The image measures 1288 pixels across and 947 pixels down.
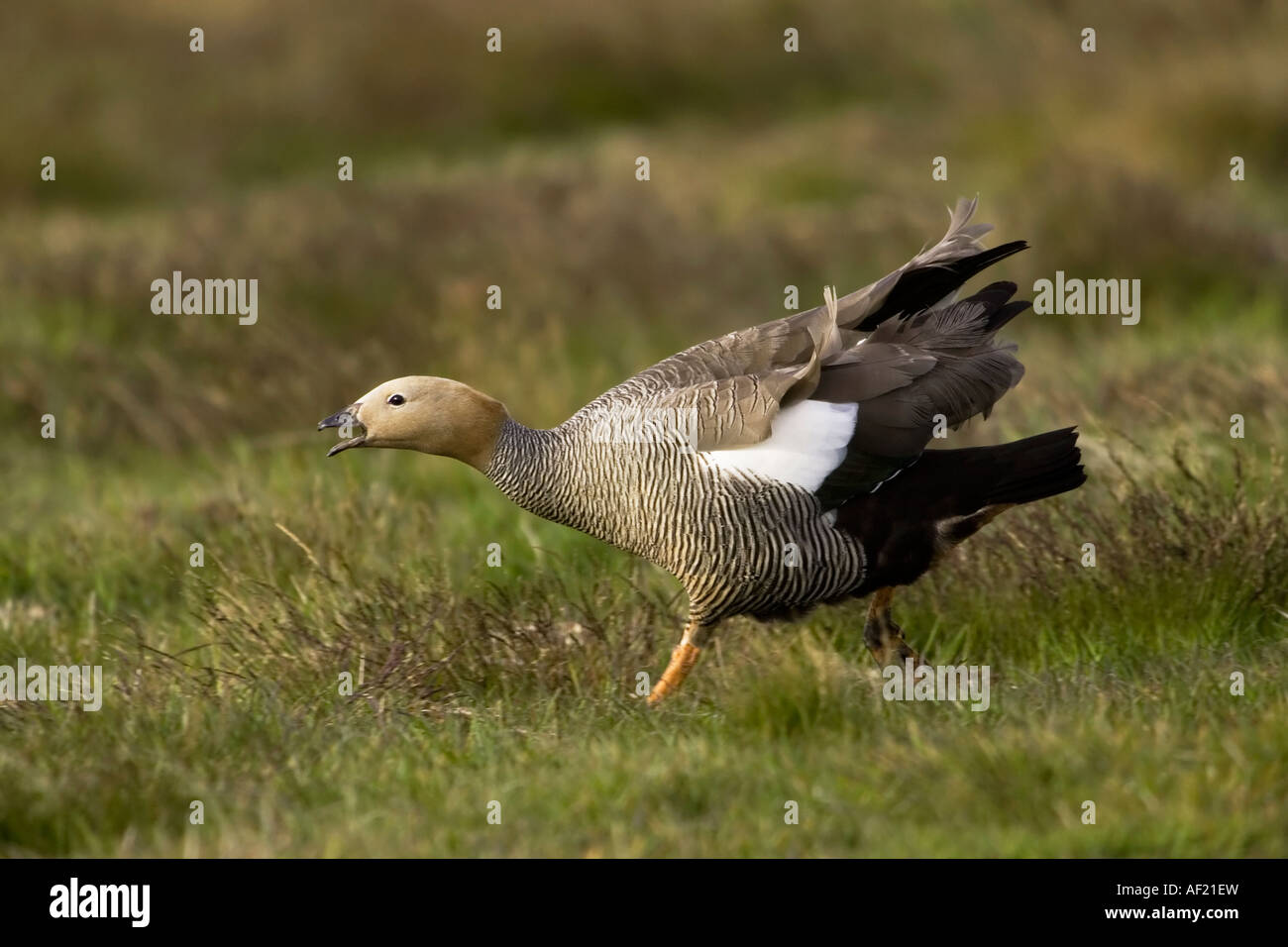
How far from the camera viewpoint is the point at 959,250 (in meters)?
5.89

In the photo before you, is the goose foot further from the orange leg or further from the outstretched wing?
the orange leg

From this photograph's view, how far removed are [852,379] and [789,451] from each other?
357mm

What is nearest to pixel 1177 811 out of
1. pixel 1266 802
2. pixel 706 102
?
pixel 1266 802

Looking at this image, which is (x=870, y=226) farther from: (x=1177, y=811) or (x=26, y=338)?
(x=1177, y=811)

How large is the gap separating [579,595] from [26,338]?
561 cm

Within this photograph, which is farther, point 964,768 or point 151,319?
point 151,319

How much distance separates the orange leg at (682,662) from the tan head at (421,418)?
0.97 meters

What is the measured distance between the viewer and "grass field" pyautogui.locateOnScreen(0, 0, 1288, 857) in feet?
15.5

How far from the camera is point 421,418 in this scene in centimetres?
584

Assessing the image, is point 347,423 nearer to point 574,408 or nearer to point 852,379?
point 852,379

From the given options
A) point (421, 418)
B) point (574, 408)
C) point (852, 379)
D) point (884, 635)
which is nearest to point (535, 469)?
point (421, 418)

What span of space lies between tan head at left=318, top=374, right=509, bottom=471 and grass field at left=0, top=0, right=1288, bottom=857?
661 millimetres

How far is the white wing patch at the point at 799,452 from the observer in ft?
18.4

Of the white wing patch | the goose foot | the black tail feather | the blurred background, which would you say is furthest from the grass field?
the black tail feather
